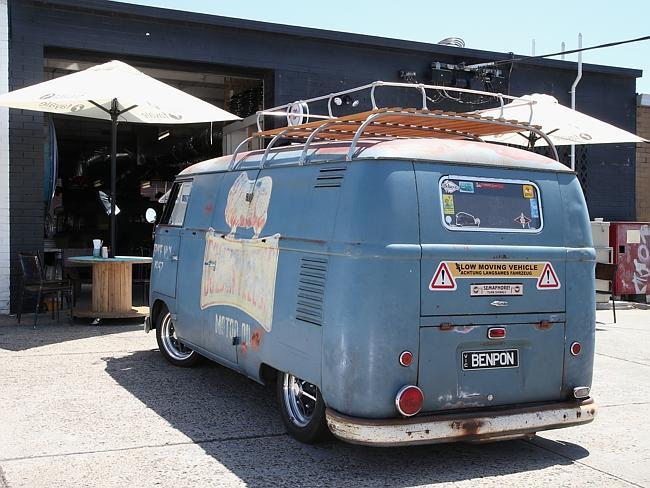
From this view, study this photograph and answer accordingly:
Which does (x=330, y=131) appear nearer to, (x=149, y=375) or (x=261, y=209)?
(x=261, y=209)

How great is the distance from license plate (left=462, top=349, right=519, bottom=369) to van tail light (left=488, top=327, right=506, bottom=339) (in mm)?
103

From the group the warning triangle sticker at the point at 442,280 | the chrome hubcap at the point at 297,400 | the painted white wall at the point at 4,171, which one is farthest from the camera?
the painted white wall at the point at 4,171

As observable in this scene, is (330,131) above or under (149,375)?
above

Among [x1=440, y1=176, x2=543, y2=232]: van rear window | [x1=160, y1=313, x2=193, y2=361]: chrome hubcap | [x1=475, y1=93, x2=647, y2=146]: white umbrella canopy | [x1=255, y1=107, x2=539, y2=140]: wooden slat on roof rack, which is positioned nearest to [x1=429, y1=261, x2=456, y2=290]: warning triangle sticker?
[x1=440, y1=176, x2=543, y2=232]: van rear window

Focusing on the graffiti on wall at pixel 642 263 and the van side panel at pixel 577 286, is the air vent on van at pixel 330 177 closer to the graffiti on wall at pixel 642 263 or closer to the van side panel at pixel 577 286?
the van side panel at pixel 577 286

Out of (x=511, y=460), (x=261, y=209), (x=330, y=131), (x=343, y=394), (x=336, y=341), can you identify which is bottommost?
(x=511, y=460)

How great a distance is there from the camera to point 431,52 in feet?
46.8

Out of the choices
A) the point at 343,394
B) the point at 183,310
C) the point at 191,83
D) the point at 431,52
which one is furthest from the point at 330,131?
the point at 191,83

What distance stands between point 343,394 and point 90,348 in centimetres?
494

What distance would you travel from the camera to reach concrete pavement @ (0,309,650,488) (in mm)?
4566

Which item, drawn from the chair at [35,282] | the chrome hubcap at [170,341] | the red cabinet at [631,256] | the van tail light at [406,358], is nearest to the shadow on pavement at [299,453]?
the van tail light at [406,358]

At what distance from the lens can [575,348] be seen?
5.18m

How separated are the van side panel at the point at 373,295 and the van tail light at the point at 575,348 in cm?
127

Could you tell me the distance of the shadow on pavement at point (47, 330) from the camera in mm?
8844
